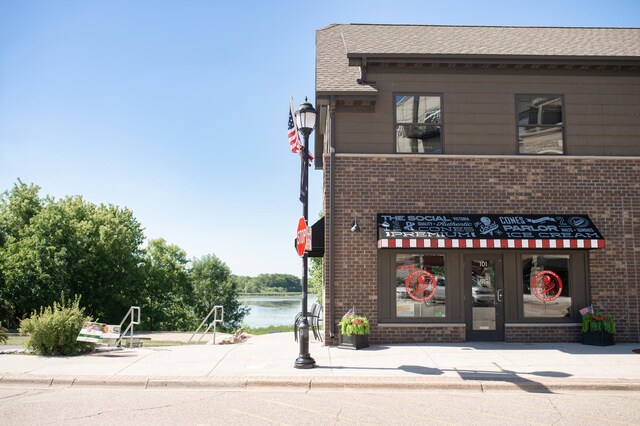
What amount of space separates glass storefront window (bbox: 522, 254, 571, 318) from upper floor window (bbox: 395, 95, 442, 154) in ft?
12.3

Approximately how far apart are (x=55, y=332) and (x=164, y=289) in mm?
35848

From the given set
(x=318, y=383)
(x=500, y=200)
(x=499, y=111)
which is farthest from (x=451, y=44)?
(x=318, y=383)

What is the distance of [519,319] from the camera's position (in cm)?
1334

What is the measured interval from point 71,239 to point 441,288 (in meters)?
30.6

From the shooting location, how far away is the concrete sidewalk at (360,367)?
29.7 feet

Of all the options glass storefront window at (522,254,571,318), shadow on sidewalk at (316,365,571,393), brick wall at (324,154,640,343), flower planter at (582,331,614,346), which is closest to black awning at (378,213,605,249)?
brick wall at (324,154,640,343)

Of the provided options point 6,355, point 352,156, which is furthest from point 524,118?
point 6,355

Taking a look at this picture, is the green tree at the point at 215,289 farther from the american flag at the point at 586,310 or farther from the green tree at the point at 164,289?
the american flag at the point at 586,310

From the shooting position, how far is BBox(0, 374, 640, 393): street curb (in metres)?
8.81

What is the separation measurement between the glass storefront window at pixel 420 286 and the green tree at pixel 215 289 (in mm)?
50609

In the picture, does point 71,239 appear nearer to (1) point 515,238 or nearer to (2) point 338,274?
(2) point 338,274

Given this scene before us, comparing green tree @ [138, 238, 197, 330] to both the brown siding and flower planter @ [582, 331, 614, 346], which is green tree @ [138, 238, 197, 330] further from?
flower planter @ [582, 331, 614, 346]

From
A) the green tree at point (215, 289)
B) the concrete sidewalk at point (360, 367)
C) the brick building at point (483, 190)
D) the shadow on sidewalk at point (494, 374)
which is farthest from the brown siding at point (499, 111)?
the green tree at point (215, 289)

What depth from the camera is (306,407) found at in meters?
7.62
